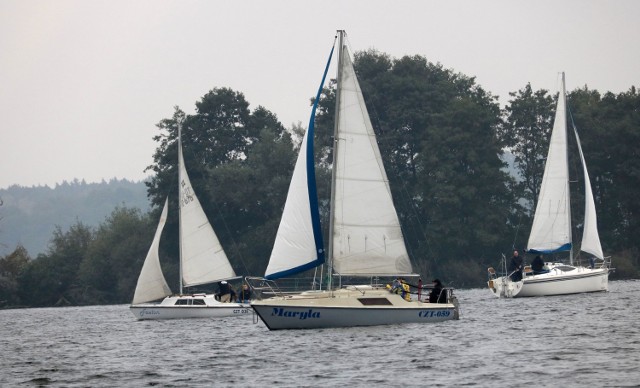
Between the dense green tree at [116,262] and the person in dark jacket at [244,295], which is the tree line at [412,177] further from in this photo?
the person in dark jacket at [244,295]

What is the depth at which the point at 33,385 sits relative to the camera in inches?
1506

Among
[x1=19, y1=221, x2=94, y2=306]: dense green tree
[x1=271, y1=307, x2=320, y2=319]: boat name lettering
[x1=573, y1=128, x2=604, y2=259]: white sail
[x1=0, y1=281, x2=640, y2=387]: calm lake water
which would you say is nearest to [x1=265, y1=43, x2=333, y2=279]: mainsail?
[x1=271, y1=307, x2=320, y2=319]: boat name lettering

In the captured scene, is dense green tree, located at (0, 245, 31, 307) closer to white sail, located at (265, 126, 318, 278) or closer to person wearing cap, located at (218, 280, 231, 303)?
person wearing cap, located at (218, 280, 231, 303)

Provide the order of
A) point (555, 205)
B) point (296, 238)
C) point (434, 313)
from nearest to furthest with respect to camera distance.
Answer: point (296, 238), point (434, 313), point (555, 205)

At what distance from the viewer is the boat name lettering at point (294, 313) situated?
4875cm

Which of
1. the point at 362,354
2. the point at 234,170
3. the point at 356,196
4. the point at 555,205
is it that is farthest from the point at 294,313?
the point at 234,170

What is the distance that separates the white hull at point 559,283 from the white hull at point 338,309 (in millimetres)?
25008

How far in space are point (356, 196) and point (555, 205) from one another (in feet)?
101

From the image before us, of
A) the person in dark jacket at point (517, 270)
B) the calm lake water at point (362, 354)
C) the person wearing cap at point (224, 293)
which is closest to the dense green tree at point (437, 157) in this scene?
the person in dark jacket at point (517, 270)

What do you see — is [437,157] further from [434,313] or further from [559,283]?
[434,313]

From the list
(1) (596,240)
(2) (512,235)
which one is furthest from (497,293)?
(2) (512,235)

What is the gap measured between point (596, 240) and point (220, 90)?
52389 millimetres

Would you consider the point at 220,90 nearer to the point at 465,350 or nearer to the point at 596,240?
the point at 596,240

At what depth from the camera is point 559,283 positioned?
73938 millimetres
